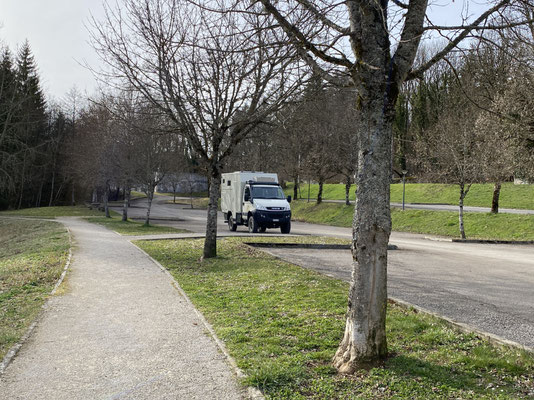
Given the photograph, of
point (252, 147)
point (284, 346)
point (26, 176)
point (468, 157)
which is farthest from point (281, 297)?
point (26, 176)

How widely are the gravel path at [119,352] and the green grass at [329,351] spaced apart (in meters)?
0.38

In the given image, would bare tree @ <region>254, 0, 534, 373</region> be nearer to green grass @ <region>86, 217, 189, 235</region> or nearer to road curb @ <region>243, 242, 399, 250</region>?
road curb @ <region>243, 242, 399, 250</region>

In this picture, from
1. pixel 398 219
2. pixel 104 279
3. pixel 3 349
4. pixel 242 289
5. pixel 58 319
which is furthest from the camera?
pixel 398 219

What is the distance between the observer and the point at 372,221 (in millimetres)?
4973

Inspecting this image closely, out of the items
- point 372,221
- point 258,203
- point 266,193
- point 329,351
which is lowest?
point 329,351

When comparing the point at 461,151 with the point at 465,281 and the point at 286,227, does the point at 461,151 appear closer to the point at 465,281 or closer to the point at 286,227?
the point at 286,227

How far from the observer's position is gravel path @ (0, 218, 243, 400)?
4.62 m

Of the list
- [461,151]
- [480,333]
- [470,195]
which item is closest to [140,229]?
[461,151]

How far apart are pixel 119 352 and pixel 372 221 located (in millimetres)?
3358

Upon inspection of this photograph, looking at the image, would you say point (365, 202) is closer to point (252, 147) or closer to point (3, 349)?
point (3, 349)

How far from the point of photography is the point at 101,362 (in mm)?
5414

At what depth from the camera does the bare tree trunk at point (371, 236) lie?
498cm

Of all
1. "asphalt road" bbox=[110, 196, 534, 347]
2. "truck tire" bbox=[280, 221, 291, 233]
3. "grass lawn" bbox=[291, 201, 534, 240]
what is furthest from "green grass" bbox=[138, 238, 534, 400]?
"grass lawn" bbox=[291, 201, 534, 240]

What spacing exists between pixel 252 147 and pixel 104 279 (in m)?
36.1
